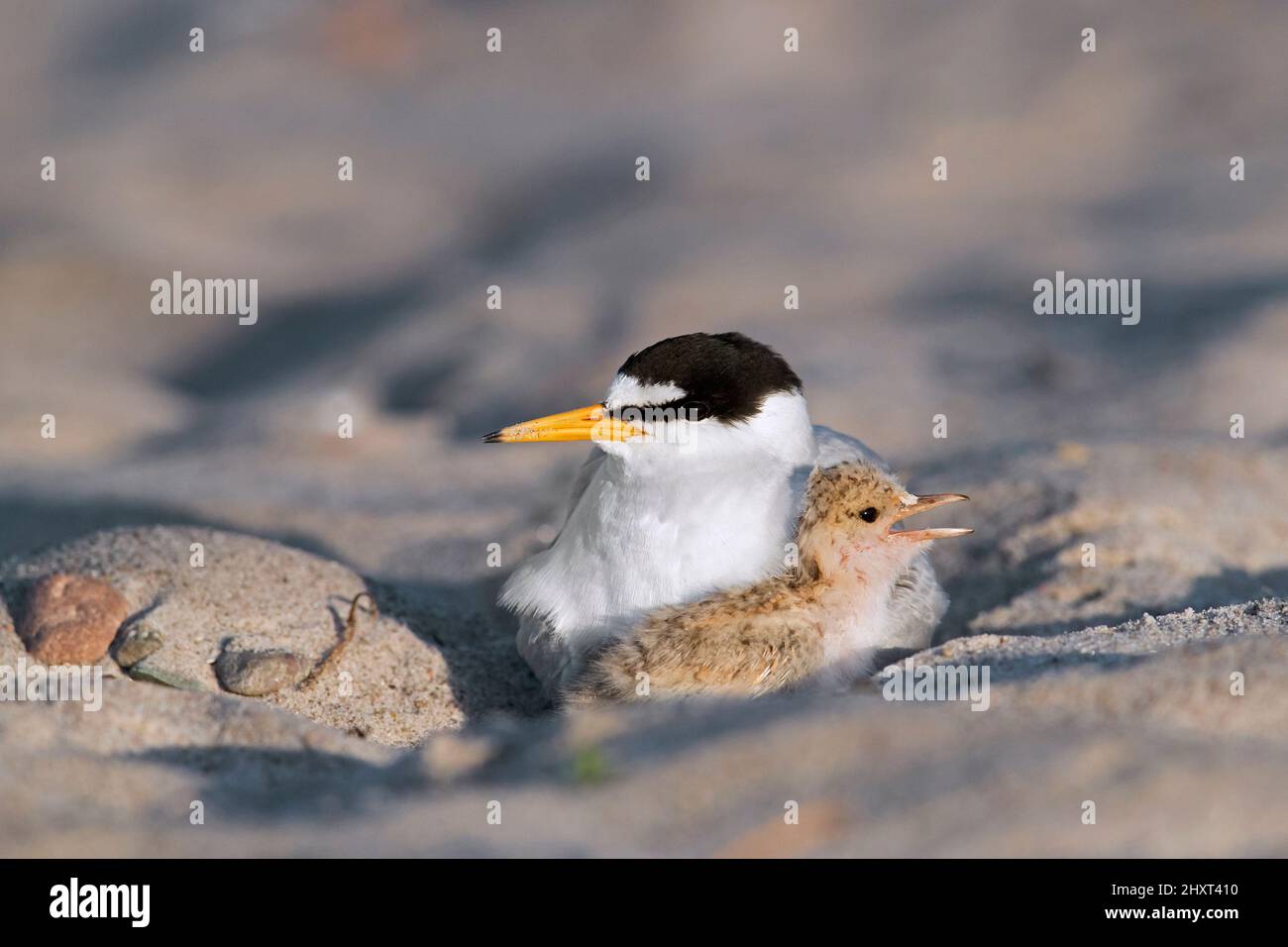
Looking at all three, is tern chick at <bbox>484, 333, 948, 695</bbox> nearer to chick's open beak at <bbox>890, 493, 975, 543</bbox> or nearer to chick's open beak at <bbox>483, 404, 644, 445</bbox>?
chick's open beak at <bbox>483, 404, 644, 445</bbox>

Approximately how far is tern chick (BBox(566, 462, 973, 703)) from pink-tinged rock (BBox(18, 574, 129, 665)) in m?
1.28

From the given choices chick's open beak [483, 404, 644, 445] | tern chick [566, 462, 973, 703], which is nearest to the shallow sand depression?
tern chick [566, 462, 973, 703]

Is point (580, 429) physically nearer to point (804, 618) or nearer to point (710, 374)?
point (710, 374)

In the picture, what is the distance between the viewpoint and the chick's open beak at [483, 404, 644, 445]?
3238 mm

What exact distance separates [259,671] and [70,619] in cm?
53

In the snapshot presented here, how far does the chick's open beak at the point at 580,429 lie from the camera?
10.6 feet

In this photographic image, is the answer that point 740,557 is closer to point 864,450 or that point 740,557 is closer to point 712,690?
point 712,690

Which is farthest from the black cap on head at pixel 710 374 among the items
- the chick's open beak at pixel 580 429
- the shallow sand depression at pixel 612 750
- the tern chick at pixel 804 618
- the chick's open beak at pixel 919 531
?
the shallow sand depression at pixel 612 750

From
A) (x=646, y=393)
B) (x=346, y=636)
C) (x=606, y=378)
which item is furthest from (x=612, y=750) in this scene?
(x=606, y=378)

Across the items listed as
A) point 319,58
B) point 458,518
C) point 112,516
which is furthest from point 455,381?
point 319,58

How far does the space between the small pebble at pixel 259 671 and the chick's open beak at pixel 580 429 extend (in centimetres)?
79

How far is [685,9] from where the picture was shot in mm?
10602

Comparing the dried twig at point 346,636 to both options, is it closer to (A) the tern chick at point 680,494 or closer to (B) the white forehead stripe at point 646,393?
(A) the tern chick at point 680,494

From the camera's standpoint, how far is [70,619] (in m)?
3.43
